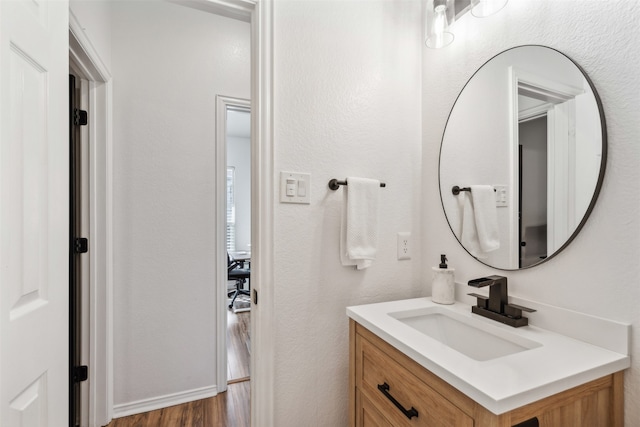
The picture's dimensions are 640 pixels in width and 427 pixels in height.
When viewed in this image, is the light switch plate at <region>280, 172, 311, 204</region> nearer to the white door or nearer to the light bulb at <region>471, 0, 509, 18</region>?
the white door

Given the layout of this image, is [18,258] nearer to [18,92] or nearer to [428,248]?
[18,92]

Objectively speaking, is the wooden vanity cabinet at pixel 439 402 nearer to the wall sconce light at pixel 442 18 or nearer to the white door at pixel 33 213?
the white door at pixel 33 213

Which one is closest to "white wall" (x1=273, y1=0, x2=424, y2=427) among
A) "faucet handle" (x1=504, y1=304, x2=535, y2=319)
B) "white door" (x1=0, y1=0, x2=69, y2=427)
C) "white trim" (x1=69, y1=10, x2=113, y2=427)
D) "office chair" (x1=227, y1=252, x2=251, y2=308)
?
"faucet handle" (x1=504, y1=304, x2=535, y2=319)

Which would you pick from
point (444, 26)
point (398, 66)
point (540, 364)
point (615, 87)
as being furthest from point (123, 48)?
point (540, 364)

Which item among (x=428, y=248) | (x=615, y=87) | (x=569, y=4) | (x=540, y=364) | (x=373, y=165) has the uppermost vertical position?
(x=569, y=4)

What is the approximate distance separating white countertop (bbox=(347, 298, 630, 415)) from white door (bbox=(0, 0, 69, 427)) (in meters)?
0.92

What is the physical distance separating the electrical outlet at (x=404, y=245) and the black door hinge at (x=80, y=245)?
5.71 ft

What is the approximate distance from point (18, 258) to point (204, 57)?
183cm

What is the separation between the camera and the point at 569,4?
880 millimetres

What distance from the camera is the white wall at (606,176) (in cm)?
74

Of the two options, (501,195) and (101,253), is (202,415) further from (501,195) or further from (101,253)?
(501,195)

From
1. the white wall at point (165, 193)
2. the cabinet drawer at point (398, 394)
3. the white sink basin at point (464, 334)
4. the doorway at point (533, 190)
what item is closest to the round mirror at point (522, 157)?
the doorway at point (533, 190)

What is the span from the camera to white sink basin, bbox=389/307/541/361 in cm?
91

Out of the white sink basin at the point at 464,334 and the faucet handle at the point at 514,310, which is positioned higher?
the faucet handle at the point at 514,310
